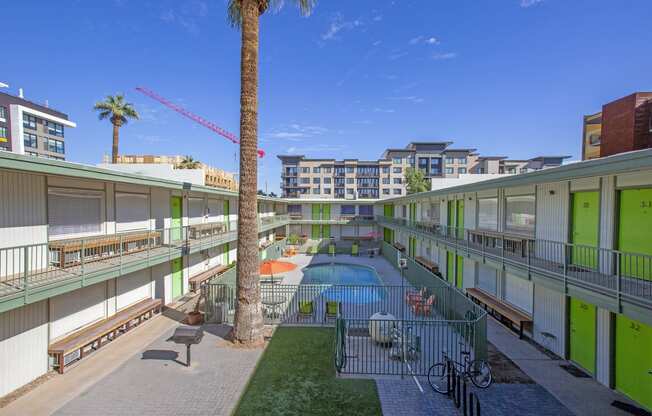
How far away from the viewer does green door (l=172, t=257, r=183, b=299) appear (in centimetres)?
1753

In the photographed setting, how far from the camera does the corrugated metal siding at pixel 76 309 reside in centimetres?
1016

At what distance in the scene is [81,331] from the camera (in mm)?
11102

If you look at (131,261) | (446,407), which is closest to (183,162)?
(131,261)

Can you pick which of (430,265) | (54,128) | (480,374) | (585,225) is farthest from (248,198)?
(54,128)

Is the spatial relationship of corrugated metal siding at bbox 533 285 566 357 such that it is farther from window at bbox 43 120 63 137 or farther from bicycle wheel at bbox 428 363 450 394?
window at bbox 43 120 63 137

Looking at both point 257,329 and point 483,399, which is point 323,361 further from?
point 483,399

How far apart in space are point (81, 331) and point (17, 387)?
2424 mm

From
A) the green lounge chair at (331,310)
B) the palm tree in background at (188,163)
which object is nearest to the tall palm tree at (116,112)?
the palm tree in background at (188,163)

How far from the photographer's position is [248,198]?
12.1 metres

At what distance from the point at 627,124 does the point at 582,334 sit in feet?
30.7

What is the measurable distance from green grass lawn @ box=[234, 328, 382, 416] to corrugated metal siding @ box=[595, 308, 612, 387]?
7379mm

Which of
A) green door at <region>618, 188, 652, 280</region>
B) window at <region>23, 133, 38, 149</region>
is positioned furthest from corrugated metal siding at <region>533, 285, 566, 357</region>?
window at <region>23, 133, 38, 149</region>

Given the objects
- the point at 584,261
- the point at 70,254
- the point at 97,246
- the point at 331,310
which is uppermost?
the point at 97,246

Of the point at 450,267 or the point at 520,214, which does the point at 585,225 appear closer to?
the point at 520,214
